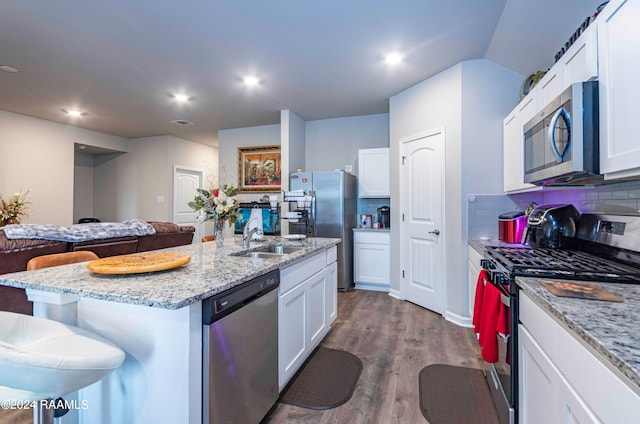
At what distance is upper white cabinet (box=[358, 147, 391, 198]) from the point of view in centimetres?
437

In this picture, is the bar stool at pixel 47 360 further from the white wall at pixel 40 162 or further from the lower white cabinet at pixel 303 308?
the white wall at pixel 40 162

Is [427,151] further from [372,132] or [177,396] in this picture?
[177,396]

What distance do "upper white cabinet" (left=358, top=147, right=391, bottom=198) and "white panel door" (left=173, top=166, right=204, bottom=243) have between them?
155 inches

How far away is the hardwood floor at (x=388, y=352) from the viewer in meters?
1.74

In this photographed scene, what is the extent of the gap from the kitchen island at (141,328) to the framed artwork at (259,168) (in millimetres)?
4275

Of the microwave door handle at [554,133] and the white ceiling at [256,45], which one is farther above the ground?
the white ceiling at [256,45]

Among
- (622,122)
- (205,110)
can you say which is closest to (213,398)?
(622,122)

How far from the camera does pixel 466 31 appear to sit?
2566 mm

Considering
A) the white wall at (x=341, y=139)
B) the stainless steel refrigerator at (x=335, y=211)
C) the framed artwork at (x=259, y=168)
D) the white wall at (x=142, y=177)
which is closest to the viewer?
the stainless steel refrigerator at (x=335, y=211)

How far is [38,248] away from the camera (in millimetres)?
2447

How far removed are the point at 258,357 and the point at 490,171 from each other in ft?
8.95

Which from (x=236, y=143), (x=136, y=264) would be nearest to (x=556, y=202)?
(x=136, y=264)

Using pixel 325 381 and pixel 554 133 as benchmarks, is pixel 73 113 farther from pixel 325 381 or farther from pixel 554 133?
pixel 554 133

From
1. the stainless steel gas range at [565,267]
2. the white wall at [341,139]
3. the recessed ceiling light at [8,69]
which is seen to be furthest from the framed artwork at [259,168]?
the stainless steel gas range at [565,267]
